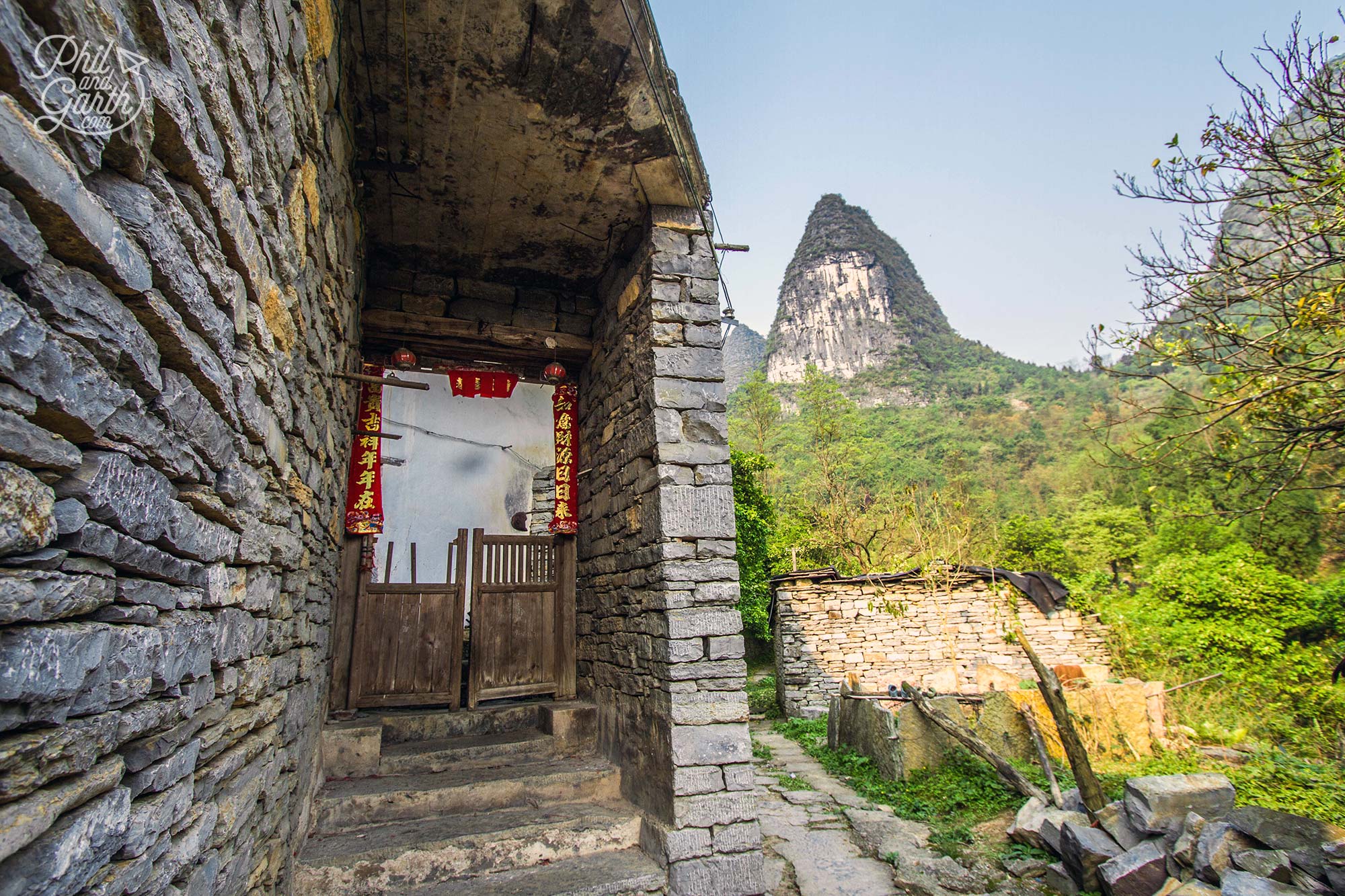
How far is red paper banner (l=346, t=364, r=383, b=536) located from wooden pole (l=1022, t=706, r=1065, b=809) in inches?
215

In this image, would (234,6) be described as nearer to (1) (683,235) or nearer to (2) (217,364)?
(2) (217,364)

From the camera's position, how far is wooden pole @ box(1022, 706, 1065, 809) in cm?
467

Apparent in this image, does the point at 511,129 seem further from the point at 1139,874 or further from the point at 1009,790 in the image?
the point at 1009,790

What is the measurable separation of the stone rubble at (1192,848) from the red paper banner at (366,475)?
516cm

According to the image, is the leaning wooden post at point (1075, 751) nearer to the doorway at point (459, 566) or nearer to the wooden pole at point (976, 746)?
the wooden pole at point (976, 746)

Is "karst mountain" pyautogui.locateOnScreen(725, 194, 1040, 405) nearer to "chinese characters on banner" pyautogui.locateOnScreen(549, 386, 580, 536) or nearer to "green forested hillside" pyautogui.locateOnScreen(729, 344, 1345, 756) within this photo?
"green forested hillside" pyautogui.locateOnScreen(729, 344, 1345, 756)

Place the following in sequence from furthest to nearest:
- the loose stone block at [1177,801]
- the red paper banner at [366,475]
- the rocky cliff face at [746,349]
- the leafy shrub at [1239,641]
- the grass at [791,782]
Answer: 1. the rocky cliff face at [746,349]
2. the leafy shrub at [1239,641]
3. the grass at [791,782]
4. the red paper banner at [366,475]
5. the loose stone block at [1177,801]

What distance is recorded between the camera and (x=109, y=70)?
889mm

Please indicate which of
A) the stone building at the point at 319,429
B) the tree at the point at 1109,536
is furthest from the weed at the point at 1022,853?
the tree at the point at 1109,536

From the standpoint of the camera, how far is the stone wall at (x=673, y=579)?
10.9 ft

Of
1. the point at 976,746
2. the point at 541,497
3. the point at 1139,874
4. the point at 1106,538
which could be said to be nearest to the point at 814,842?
the point at 976,746

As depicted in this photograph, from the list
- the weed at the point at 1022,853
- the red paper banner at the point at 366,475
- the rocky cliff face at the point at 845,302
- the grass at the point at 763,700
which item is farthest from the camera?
the rocky cliff face at the point at 845,302

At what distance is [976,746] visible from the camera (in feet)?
18.2

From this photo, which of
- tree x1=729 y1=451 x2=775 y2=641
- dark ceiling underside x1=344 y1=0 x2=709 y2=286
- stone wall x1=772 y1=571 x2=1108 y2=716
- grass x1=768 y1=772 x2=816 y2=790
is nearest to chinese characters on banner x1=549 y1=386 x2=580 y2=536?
dark ceiling underside x1=344 y1=0 x2=709 y2=286
